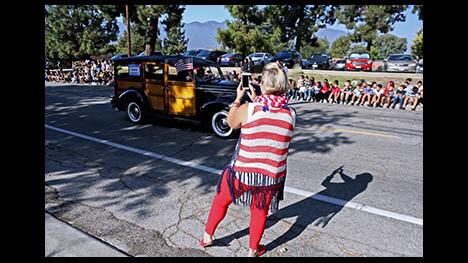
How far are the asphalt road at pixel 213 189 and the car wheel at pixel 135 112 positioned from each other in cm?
65

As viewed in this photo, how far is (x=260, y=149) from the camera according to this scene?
8.69 feet

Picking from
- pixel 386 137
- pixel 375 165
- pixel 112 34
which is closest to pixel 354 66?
pixel 386 137

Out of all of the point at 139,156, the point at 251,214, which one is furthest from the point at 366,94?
the point at 251,214

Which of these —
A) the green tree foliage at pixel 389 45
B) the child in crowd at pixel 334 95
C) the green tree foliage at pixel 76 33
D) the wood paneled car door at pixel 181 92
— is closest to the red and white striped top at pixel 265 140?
the wood paneled car door at pixel 181 92

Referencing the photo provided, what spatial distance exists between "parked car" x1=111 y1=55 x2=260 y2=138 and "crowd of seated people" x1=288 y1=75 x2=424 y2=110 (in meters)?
6.68

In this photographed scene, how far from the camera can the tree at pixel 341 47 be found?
5169 cm

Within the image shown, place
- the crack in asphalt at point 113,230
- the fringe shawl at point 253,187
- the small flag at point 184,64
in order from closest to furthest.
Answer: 1. the fringe shawl at point 253,187
2. the crack in asphalt at point 113,230
3. the small flag at point 184,64

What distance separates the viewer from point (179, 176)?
508cm

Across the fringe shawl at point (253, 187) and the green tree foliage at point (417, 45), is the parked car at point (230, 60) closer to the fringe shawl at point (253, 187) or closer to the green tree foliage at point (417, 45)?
the green tree foliage at point (417, 45)

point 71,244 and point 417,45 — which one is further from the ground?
point 417,45

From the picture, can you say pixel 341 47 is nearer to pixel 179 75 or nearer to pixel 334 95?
pixel 334 95

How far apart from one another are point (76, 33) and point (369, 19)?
41.5 meters

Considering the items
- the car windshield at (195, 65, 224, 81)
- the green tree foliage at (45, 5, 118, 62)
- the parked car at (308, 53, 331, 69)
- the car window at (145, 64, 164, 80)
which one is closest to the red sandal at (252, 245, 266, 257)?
the car windshield at (195, 65, 224, 81)

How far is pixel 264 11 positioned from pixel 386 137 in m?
31.8
